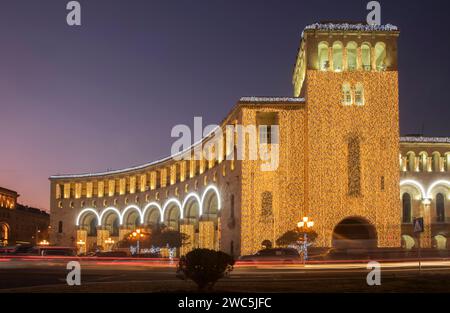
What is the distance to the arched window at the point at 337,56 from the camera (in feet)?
158

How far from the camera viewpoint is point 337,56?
48.7 meters

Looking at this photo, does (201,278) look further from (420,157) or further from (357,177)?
(420,157)

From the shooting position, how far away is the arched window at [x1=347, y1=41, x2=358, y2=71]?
48.1m

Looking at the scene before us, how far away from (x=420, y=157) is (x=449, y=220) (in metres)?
6.07

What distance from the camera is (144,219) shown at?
7944 cm

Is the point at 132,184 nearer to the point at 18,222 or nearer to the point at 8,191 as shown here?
the point at 8,191

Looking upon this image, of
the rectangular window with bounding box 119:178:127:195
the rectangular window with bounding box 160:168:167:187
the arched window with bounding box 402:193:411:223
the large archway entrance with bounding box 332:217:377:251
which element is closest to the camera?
the large archway entrance with bounding box 332:217:377:251

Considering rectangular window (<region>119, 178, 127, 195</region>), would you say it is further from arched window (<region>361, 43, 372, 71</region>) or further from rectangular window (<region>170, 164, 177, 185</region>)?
arched window (<region>361, 43, 372, 71</region>)

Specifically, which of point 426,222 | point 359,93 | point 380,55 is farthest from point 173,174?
point 380,55

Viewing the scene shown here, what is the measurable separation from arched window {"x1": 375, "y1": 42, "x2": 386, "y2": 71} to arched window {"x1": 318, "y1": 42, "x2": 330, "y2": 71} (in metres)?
3.89

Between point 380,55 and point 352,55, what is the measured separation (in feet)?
7.38

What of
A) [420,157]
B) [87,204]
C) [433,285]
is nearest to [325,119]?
[420,157]

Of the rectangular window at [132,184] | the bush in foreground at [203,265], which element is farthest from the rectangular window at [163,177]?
the bush in foreground at [203,265]

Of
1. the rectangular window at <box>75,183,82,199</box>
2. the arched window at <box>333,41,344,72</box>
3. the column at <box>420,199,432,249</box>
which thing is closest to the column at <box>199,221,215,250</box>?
the column at <box>420,199,432,249</box>
